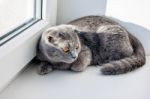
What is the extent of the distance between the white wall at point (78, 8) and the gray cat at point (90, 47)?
0.17ft

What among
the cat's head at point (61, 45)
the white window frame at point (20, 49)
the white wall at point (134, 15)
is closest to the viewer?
the white window frame at point (20, 49)

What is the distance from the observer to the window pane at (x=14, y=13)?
36.3 inches

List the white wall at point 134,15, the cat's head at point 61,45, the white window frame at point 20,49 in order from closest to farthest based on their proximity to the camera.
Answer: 1. the white window frame at point 20,49
2. the cat's head at point 61,45
3. the white wall at point 134,15

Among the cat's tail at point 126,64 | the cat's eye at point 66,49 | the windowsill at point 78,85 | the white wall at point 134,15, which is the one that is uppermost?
the white wall at point 134,15

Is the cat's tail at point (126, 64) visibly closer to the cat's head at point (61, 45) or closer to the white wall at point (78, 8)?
the cat's head at point (61, 45)

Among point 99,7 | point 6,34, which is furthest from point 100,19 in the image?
point 6,34

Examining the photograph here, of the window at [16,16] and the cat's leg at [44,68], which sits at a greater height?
the window at [16,16]

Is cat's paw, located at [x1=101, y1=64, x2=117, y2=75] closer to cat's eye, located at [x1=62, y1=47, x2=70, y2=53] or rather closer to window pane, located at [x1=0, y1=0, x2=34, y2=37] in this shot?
cat's eye, located at [x1=62, y1=47, x2=70, y2=53]

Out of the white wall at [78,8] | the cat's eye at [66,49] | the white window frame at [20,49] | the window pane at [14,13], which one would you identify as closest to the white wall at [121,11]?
the white wall at [78,8]

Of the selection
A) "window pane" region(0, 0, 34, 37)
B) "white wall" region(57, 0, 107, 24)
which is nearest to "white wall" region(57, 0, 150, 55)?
"white wall" region(57, 0, 107, 24)

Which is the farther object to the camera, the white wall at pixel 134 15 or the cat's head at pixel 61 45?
the white wall at pixel 134 15

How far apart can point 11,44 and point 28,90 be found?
17 cm

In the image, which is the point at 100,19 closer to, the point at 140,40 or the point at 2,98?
the point at 140,40

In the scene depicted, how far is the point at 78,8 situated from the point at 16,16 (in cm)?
35
